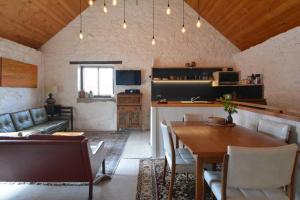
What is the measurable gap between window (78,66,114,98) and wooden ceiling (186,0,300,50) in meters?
3.36

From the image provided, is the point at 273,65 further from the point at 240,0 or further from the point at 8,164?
the point at 8,164

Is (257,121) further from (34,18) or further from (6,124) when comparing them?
(34,18)

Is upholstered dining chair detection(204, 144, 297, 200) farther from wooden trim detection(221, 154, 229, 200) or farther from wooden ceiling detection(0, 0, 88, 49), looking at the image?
wooden ceiling detection(0, 0, 88, 49)

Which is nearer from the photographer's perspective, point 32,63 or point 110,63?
point 32,63

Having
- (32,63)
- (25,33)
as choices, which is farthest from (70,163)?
(32,63)

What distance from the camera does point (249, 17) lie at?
5.63 metres

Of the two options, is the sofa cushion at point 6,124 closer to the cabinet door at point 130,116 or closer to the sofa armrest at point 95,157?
the sofa armrest at point 95,157

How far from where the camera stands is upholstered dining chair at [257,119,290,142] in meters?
2.67

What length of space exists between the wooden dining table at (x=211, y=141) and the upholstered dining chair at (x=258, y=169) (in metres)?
0.27

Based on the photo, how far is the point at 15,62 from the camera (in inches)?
243

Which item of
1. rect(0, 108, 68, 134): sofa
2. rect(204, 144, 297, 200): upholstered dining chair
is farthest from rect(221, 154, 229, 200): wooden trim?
rect(0, 108, 68, 134): sofa

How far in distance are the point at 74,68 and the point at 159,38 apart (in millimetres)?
2812

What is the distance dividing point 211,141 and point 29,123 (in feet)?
16.0

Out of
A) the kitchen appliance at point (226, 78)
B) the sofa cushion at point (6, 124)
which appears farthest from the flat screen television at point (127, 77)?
the sofa cushion at point (6, 124)
